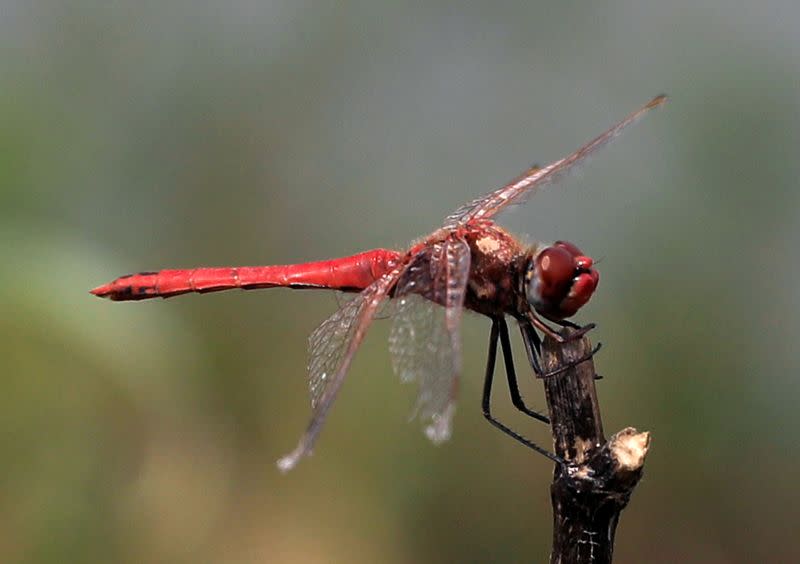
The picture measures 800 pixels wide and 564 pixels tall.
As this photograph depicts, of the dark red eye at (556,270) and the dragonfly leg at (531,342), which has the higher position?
the dark red eye at (556,270)

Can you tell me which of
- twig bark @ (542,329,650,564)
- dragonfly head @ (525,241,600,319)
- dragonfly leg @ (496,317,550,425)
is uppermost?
dragonfly head @ (525,241,600,319)

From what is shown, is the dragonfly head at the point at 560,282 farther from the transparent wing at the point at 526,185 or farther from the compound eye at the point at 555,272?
the transparent wing at the point at 526,185

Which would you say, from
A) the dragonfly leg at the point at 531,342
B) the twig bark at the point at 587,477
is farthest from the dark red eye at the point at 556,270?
the twig bark at the point at 587,477

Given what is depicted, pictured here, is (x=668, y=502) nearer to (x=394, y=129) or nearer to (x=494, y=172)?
(x=494, y=172)

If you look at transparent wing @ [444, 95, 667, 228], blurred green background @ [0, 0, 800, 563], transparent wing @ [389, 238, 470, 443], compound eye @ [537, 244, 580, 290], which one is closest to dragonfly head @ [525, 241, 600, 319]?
compound eye @ [537, 244, 580, 290]

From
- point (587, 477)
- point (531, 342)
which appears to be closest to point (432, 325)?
point (531, 342)

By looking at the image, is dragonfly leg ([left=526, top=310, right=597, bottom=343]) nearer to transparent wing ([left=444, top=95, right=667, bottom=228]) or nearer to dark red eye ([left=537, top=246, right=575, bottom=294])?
dark red eye ([left=537, top=246, right=575, bottom=294])

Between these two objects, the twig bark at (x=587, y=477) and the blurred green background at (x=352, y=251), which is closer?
the twig bark at (x=587, y=477)

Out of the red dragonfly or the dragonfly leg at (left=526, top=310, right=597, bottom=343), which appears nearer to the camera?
the dragonfly leg at (left=526, top=310, right=597, bottom=343)
